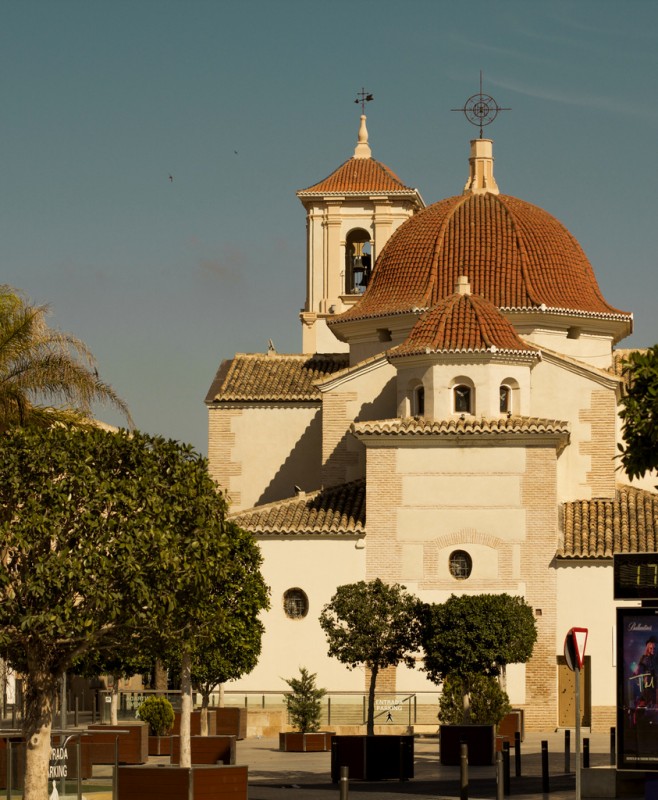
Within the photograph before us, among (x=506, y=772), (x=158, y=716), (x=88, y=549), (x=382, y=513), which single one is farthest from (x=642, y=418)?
(x=382, y=513)

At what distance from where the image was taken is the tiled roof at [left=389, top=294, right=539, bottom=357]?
45844mm

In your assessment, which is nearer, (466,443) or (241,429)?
(466,443)

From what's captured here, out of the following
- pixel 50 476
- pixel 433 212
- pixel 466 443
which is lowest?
pixel 50 476

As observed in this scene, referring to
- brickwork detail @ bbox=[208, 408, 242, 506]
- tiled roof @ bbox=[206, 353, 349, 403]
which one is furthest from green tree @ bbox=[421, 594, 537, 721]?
brickwork detail @ bbox=[208, 408, 242, 506]

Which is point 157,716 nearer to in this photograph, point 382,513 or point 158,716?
point 158,716

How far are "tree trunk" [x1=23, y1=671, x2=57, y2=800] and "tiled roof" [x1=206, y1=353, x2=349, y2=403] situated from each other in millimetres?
27991

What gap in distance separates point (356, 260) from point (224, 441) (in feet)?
37.8

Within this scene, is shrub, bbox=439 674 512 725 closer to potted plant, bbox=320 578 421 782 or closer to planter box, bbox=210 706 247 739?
potted plant, bbox=320 578 421 782

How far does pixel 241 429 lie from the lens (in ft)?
174

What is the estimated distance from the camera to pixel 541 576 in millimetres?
44469

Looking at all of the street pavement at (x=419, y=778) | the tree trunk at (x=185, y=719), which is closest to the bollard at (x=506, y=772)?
the street pavement at (x=419, y=778)

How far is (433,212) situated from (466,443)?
10.6m

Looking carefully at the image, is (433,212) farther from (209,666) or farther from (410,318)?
(209,666)

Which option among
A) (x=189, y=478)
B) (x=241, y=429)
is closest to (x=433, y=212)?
(x=241, y=429)
